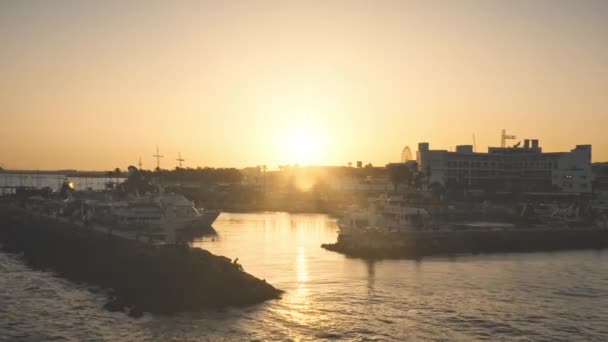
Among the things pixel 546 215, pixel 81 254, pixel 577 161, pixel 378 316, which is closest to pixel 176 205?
pixel 81 254

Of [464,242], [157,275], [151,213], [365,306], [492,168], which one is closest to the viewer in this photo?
[365,306]

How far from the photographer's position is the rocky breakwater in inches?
1107

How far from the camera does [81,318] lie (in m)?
26.6

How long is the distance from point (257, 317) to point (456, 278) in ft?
52.1

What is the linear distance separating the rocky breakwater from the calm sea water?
1.07 meters

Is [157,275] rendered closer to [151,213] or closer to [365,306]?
[365,306]

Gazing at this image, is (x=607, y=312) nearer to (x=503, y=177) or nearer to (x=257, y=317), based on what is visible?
(x=257, y=317)

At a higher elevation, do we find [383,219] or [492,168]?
[492,168]

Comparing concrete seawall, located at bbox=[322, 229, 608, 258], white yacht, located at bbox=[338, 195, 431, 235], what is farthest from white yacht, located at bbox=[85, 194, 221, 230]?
concrete seawall, located at bbox=[322, 229, 608, 258]

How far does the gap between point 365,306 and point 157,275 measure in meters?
10.9

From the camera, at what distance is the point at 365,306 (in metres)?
29.1

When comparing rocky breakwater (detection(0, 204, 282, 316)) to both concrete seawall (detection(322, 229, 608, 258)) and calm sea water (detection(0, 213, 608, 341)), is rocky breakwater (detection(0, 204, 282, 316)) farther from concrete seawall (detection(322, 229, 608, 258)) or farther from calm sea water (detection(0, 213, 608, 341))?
concrete seawall (detection(322, 229, 608, 258))

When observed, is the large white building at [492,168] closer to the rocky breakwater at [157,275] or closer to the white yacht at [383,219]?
the white yacht at [383,219]

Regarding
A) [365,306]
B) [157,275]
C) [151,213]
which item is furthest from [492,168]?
[157,275]
